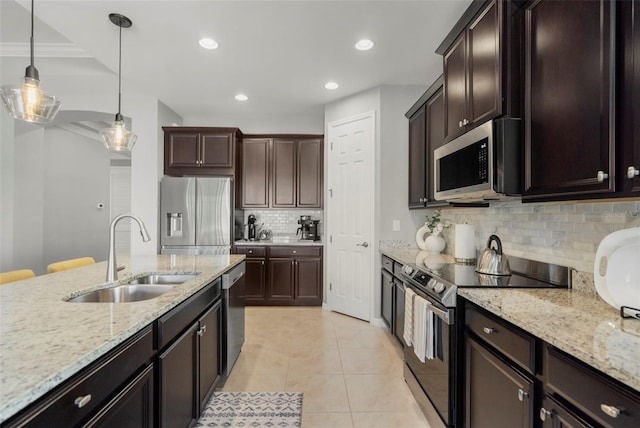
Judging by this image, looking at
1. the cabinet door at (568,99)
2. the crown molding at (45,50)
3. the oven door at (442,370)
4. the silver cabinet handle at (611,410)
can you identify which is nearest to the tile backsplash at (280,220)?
the crown molding at (45,50)

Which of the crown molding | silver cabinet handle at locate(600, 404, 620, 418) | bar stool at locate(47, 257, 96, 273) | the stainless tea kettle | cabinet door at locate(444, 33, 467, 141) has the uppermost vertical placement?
the crown molding

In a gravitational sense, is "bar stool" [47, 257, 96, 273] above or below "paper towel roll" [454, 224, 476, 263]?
below

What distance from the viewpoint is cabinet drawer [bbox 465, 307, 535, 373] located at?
1.13 m

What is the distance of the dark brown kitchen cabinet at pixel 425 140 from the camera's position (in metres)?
2.76

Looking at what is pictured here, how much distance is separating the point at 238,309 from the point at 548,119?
249 cm

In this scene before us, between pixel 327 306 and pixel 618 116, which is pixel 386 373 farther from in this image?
pixel 618 116

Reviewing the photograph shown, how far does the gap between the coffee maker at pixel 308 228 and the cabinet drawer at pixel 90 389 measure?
3569 millimetres

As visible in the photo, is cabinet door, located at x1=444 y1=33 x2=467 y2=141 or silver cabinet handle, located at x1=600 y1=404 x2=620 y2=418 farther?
cabinet door, located at x1=444 y1=33 x2=467 y2=141

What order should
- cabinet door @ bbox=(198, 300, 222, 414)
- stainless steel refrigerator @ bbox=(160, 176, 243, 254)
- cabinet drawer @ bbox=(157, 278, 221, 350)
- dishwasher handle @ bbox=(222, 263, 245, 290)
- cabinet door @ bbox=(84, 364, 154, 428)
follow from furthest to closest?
stainless steel refrigerator @ bbox=(160, 176, 243, 254) → dishwasher handle @ bbox=(222, 263, 245, 290) → cabinet door @ bbox=(198, 300, 222, 414) → cabinet drawer @ bbox=(157, 278, 221, 350) → cabinet door @ bbox=(84, 364, 154, 428)

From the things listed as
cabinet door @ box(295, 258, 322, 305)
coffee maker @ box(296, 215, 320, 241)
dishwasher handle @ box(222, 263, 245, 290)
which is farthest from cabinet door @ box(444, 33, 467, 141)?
coffee maker @ box(296, 215, 320, 241)

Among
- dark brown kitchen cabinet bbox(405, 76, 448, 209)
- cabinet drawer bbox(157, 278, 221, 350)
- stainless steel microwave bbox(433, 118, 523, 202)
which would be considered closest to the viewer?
cabinet drawer bbox(157, 278, 221, 350)

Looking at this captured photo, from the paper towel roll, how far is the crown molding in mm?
4091

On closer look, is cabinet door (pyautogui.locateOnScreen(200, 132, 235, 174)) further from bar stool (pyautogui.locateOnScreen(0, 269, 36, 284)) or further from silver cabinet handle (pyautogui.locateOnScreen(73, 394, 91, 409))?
silver cabinet handle (pyautogui.locateOnScreen(73, 394, 91, 409))

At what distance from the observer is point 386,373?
260 centimetres
